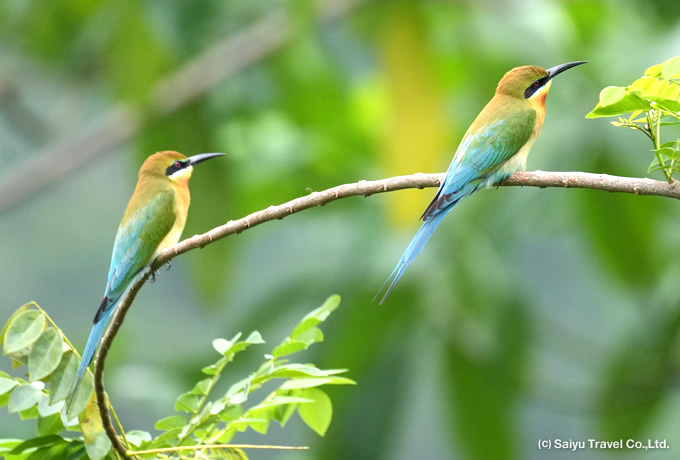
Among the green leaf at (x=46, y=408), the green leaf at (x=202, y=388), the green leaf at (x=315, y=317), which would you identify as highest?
the green leaf at (x=315, y=317)

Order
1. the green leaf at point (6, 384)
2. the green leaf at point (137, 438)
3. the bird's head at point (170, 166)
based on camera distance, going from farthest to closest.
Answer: the bird's head at point (170, 166) → the green leaf at point (137, 438) → the green leaf at point (6, 384)

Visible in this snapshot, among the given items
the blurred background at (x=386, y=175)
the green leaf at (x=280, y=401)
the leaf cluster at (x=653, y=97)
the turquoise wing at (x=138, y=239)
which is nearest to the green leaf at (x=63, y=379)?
the green leaf at (x=280, y=401)

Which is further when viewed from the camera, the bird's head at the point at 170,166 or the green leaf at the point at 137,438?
the bird's head at the point at 170,166

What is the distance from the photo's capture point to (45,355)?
3.40ft

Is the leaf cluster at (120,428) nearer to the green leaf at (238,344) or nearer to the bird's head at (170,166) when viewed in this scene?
the green leaf at (238,344)

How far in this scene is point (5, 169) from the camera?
6.08 meters

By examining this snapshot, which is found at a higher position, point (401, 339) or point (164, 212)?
point (164, 212)

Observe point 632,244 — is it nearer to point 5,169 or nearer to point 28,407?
point 28,407

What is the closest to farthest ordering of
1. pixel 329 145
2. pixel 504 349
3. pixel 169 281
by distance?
pixel 504 349 < pixel 329 145 < pixel 169 281

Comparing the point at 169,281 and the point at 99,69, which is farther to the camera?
the point at 169,281

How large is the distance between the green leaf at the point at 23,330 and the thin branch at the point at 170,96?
222 cm

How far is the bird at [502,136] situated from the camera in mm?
1395

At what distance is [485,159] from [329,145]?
2.47m

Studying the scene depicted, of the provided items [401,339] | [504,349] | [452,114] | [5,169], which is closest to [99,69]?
[452,114]
